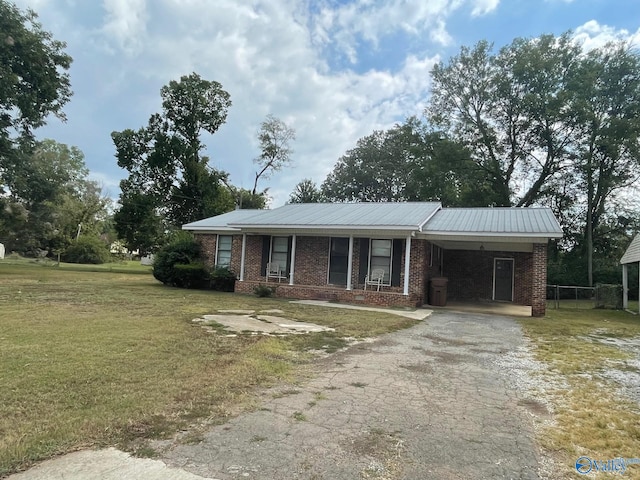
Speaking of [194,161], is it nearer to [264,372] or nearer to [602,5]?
[602,5]

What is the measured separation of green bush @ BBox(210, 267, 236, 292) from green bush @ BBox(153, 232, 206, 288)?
102 cm

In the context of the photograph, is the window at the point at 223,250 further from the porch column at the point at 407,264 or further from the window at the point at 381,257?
the porch column at the point at 407,264

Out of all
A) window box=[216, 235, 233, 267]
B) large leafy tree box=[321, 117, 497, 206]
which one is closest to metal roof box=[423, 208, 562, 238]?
window box=[216, 235, 233, 267]

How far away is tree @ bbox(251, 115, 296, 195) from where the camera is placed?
1558 inches

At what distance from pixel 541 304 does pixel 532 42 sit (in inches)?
898

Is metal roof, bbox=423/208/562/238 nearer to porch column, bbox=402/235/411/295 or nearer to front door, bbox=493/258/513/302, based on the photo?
porch column, bbox=402/235/411/295

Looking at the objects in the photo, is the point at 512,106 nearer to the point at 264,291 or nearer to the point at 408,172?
the point at 408,172

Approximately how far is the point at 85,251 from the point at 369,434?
4558 cm

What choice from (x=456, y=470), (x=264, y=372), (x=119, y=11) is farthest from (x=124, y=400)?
(x=119, y=11)

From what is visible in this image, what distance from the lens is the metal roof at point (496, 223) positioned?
12805mm

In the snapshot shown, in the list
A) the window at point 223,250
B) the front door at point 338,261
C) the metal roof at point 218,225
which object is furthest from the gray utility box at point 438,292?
the window at point 223,250

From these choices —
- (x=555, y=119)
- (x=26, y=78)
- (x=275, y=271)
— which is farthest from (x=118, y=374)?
(x=555, y=119)

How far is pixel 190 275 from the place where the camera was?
59.6 feet

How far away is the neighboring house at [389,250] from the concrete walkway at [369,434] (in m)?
8.29
